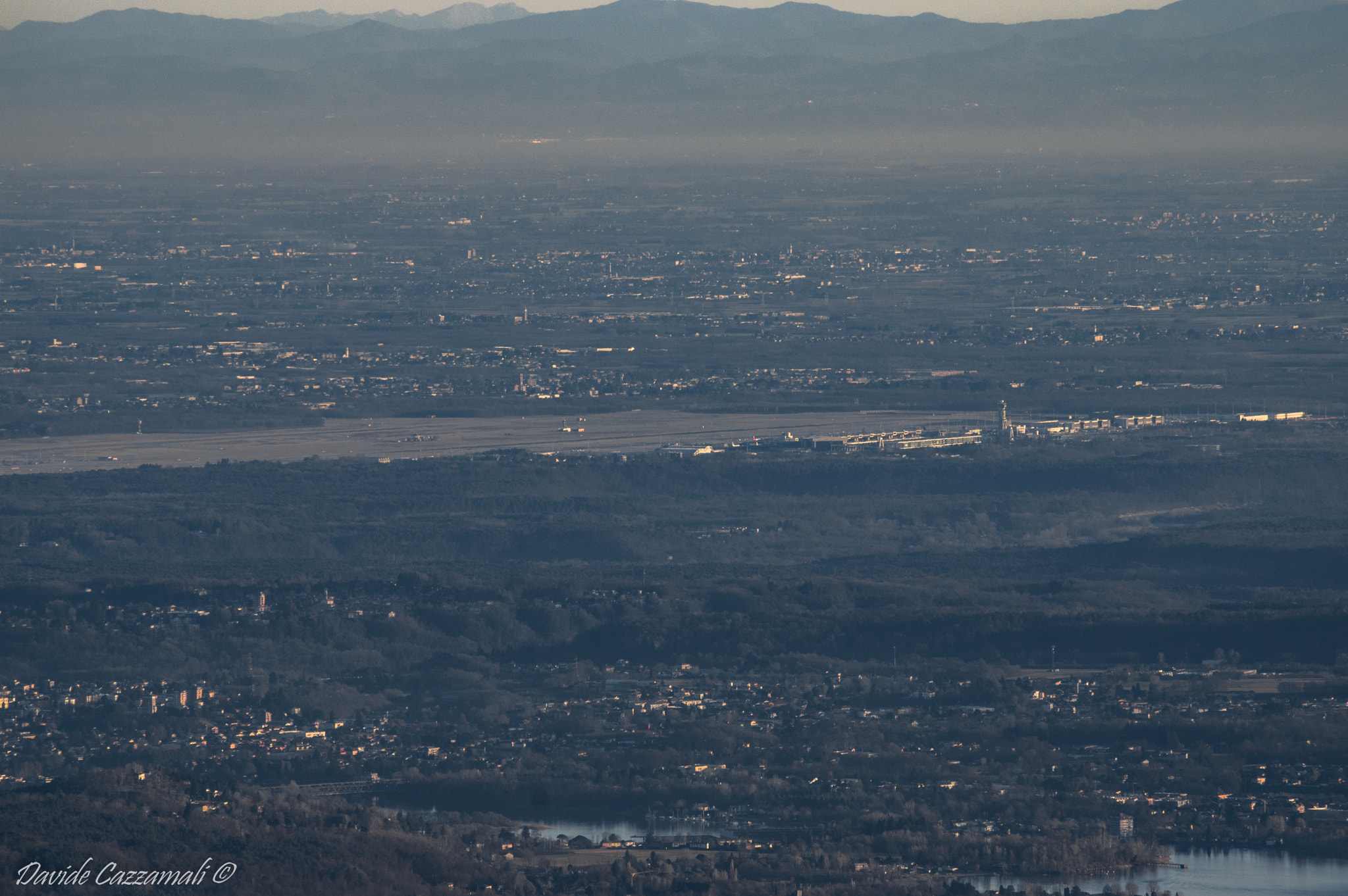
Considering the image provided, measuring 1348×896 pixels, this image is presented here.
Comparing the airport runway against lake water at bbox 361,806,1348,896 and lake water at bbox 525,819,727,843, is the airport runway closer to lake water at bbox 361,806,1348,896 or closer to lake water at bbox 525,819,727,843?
lake water at bbox 525,819,727,843

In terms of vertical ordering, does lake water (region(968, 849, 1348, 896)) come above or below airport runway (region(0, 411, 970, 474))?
above

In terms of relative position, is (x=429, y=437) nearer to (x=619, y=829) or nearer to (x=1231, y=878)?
(x=619, y=829)

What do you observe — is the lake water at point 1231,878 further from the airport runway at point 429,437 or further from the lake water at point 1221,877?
the airport runway at point 429,437

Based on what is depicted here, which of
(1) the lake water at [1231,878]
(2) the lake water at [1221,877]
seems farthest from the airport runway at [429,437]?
(1) the lake water at [1231,878]

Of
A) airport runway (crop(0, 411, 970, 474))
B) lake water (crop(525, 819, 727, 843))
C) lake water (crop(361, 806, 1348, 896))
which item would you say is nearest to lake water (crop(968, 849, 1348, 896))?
lake water (crop(361, 806, 1348, 896))

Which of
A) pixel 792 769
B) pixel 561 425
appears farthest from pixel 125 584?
pixel 561 425

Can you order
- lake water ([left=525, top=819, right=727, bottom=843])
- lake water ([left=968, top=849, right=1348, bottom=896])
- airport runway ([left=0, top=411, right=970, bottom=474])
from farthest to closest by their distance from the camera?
airport runway ([left=0, top=411, right=970, bottom=474]) → lake water ([left=525, top=819, right=727, bottom=843]) → lake water ([left=968, top=849, right=1348, bottom=896])
